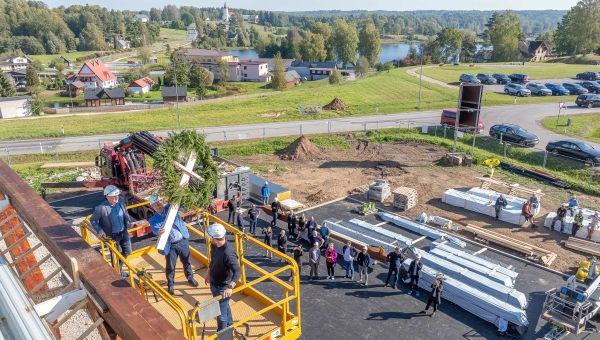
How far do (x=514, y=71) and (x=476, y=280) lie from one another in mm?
73373

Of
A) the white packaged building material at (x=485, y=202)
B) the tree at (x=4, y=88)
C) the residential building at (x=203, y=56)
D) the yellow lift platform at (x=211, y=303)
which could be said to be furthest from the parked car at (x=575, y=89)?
the tree at (x=4, y=88)

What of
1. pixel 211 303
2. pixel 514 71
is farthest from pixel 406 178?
pixel 514 71

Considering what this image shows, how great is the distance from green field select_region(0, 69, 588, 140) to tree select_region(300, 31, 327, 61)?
57.8m

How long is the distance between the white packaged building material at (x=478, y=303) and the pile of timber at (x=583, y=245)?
23.7ft

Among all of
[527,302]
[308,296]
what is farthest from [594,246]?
[308,296]

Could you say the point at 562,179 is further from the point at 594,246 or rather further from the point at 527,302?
the point at 527,302

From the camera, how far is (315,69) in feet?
366

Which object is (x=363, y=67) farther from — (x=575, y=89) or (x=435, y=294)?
(x=435, y=294)

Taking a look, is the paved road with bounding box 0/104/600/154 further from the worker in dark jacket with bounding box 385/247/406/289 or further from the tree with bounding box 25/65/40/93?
the tree with bounding box 25/65/40/93

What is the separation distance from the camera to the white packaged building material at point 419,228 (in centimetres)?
1877

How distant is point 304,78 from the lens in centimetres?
11150

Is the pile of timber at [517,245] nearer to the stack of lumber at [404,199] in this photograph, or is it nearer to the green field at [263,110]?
the stack of lumber at [404,199]

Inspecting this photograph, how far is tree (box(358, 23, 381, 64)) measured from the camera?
112 meters

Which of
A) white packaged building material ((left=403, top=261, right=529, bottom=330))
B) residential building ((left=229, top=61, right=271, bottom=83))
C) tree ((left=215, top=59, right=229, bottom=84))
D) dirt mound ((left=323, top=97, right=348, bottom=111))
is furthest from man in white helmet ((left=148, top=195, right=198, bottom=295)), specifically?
residential building ((left=229, top=61, right=271, bottom=83))
